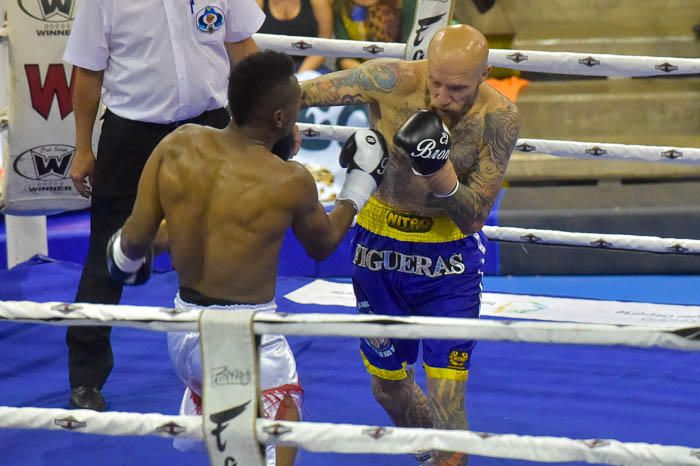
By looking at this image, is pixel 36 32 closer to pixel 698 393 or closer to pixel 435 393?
pixel 435 393

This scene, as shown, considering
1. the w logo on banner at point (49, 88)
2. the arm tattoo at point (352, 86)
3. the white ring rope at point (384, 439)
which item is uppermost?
the arm tattoo at point (352, 86)

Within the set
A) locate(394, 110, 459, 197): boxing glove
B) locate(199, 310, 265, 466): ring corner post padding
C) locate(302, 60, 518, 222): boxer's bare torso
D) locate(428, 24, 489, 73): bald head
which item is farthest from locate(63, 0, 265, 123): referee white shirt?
locate(199, 310, 265, 466): ring corner post padding

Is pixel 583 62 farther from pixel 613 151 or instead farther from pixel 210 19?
pixel 210 19

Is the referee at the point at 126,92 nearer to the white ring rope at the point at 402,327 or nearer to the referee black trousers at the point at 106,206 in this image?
the referee black trousers at the point at 106,206

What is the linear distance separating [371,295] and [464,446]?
1.04 m

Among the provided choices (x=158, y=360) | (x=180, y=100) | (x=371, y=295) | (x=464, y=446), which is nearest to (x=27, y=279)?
(x=158, y=360)

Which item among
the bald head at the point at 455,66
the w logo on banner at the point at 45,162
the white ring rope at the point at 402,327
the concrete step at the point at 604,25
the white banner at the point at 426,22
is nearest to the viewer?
the white ring rope at the point at 402,327

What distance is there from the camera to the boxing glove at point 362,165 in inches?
91.8

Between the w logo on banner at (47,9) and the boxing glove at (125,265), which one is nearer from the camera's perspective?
the boxing glove at (125,265)

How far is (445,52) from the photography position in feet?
8.39

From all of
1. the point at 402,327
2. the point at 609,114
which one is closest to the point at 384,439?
the point at 402,327

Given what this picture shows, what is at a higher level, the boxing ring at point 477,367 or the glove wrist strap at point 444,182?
the glove wrist strap at point 444,182

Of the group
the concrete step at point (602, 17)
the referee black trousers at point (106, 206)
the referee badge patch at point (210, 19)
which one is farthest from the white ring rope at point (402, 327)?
the concrete step at point (602, 17)

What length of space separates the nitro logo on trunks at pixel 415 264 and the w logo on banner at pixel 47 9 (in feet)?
4.75
